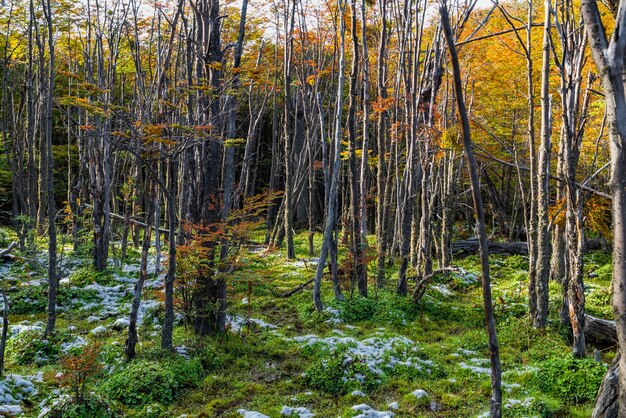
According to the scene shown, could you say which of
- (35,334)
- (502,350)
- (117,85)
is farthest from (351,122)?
(117,85)

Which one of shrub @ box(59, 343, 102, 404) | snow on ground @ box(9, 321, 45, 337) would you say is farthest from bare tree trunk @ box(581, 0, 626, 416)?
snow on ground @ box(9, 321, 45, 337)

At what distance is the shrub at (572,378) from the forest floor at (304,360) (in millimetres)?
13

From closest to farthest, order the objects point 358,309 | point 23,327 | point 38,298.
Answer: point 23,327, point 358,309, point 38,298

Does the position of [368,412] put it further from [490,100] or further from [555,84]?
[490,100]

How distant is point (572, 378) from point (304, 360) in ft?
11.9

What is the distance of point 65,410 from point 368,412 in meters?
3.32

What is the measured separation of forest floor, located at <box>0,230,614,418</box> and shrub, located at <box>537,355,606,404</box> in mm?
13

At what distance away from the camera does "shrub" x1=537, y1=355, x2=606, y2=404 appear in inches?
238

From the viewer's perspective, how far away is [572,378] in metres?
6.23

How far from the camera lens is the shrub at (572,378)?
6.05 meters

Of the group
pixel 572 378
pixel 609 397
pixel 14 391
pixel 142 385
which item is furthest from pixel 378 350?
pixel 14 391

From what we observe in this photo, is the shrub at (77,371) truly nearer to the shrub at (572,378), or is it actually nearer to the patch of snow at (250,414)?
the patch of snow at (250,414)

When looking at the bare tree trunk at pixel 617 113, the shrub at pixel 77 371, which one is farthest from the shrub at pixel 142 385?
the bare tree trunk at pixel 617 113

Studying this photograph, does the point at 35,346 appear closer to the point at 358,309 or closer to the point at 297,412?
the point at 297,412
